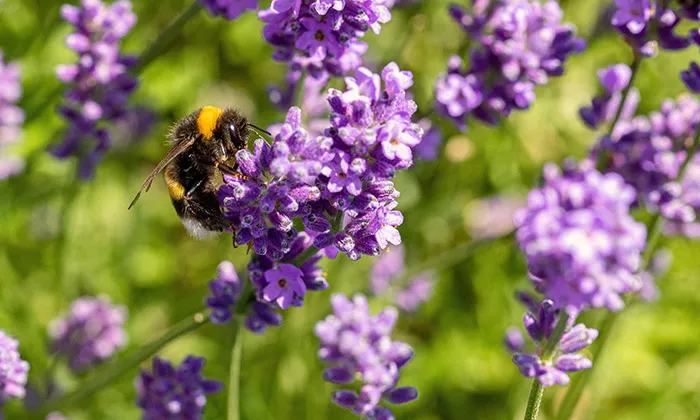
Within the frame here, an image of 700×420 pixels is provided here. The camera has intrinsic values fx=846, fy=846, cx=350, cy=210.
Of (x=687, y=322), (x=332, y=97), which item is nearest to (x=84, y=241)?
(x=332, y=97)

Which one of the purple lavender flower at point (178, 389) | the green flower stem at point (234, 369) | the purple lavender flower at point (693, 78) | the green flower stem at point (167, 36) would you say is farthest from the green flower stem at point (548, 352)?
the green flower stem at point (167, 36)

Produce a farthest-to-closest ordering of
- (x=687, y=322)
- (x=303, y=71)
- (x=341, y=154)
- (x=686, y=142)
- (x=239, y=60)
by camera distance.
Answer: (x=239, y=60)
(x=687, y=322)
(x=686, y=142)
(x=303, y=71)
(x=341, y=154)

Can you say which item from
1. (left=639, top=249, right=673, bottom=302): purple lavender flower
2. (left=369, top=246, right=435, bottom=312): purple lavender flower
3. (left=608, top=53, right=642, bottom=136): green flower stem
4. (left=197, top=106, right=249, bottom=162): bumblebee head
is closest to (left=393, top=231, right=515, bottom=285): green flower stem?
(left=369, top=246, right=435, bottom=312): purple lavender flower

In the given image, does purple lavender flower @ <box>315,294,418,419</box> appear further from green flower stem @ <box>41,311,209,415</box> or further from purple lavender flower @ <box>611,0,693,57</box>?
purple lavender flower @ <box>611,0,693,57</box>

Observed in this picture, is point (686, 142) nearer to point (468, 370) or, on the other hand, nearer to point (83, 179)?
point (468, 370)

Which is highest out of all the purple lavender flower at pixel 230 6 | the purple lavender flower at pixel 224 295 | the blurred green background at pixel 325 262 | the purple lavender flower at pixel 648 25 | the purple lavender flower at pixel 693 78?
the purple lavender flower at pixel 648 25

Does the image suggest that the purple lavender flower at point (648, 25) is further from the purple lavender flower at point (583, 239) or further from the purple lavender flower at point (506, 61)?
the purple lavender flower at point (583, 239)

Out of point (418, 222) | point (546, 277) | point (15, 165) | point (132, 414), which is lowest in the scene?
point (132, 414)

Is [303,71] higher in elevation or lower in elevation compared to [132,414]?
higher
